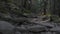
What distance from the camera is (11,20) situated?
436cm

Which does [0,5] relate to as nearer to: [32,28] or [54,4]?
[32,28]

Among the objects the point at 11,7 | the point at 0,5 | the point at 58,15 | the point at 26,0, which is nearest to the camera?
the point at 0,5

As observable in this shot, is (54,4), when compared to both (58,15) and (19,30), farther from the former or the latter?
(19,30)

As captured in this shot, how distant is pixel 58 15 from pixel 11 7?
2.38m

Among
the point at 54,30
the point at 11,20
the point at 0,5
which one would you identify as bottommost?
the point at 54,30

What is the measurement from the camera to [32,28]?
4434 millimetres

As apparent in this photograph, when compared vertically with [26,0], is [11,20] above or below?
below

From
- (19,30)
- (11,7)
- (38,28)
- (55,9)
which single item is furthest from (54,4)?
(19,30)

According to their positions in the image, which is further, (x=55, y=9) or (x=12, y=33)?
(x=55, y=9)

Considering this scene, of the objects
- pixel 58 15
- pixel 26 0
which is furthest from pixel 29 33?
pixel 26 0

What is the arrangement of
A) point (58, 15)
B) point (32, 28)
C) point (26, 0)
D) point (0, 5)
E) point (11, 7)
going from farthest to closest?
point (26, 0)
point (58, 15)
point (11, 7)
point (0, 5)
point (32, 28)

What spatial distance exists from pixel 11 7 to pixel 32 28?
5.33ft

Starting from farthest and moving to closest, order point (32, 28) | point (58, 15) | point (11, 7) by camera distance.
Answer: point (58, 15) → point (11, 7) → point (32, 28)

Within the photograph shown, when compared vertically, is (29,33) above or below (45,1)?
below
